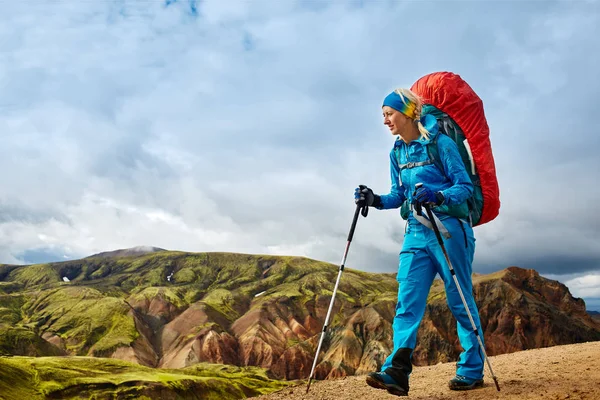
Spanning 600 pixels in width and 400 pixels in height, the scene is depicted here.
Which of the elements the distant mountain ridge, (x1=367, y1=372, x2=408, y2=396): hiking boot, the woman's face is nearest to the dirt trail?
(x1=367, y1=372, x2=408, y2=396): hiking boot

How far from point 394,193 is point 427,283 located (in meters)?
1.37

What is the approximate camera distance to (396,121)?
7.21 meters

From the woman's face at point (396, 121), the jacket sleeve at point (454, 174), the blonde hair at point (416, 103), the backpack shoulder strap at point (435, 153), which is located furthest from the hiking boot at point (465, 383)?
the woman's face at point (396, 121)

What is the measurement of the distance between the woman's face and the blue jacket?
22 cm

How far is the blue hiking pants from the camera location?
22.3 feet

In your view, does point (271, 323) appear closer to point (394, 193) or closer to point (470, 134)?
point (394, 193)

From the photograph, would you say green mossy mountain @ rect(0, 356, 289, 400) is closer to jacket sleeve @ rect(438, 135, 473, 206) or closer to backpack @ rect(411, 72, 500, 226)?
backpack @ rect(411, 72, 500, 226)

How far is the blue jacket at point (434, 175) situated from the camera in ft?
22.5

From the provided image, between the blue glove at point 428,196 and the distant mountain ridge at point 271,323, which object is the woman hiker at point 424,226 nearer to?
the blue glove at point 428,196

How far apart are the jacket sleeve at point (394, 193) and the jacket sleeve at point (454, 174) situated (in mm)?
792

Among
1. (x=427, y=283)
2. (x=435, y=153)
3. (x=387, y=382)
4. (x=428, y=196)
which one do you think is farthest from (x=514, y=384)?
(x=435, y=153)

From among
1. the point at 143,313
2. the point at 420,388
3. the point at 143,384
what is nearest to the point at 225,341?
the point at 143,313

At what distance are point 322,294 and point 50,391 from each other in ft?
406

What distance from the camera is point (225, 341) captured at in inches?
5310
